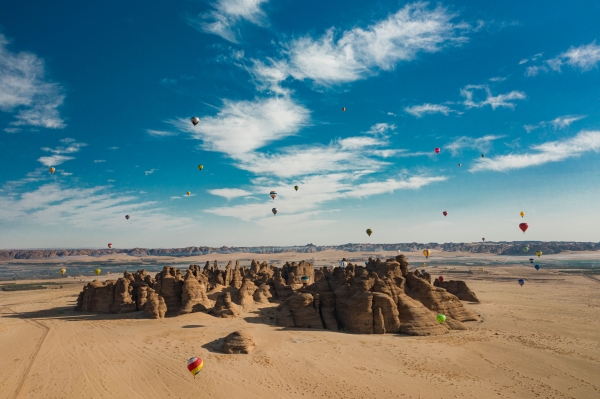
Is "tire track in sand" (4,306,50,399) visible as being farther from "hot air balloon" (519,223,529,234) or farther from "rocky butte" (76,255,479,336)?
"hot air balloon" (519,223,529,234)

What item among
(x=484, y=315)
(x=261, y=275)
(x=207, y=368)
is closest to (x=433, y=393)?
(x=207, y=368)

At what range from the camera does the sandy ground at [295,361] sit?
2342cm

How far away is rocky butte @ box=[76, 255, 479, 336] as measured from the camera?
37.3 metres

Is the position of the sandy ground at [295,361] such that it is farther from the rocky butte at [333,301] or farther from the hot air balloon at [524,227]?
the hot air balloon at [524,227]

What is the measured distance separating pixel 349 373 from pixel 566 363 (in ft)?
64.8

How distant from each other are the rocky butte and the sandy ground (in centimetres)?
214

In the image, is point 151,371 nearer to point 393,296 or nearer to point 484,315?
point 393,296

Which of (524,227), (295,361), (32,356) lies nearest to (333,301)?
(295,361)

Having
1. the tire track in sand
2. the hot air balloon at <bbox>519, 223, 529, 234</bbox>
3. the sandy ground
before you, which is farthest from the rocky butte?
the hot air balloon at <bbox>519, 223, 529, 234</bbox>

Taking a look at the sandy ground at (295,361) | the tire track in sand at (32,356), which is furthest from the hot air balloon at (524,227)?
the tire track in sand at (32,356)

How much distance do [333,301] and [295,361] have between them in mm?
14915

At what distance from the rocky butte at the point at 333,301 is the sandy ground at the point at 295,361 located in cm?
214

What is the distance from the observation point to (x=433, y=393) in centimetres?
2253

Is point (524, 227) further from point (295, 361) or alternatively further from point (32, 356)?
point (32, 356)
